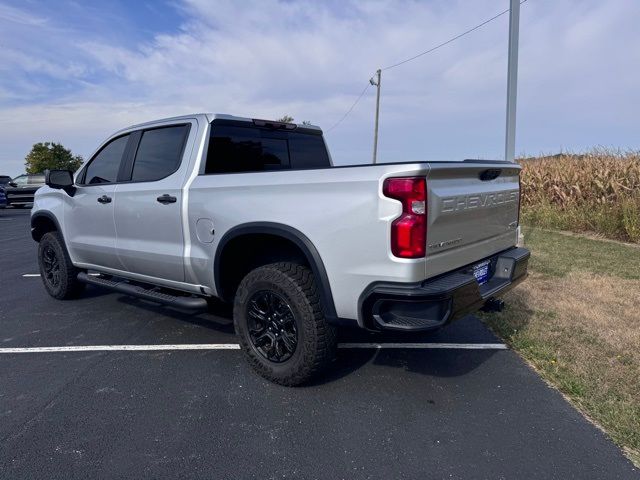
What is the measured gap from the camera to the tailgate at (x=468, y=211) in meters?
2.90

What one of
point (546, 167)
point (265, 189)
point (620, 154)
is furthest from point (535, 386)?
point (546, 167)

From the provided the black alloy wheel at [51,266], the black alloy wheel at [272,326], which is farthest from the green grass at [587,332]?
the black alloy wheel at [51,266]

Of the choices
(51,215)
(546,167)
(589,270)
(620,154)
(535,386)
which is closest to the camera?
(535,386)

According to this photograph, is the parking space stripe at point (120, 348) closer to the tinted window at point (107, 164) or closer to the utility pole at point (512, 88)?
the tinted window at point (107, 164)

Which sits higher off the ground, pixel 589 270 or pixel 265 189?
pixel 265 189

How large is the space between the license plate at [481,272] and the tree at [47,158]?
43566 millimetres

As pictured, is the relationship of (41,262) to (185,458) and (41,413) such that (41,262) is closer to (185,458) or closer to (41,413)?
(41,413)

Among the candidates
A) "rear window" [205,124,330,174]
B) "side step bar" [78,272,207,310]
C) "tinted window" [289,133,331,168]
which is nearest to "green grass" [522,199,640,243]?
"tinted window" [289,133,331,168]

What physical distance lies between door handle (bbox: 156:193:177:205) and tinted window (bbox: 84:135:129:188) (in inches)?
39.6

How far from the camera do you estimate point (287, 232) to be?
322 centimetres

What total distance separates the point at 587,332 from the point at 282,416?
3.03m

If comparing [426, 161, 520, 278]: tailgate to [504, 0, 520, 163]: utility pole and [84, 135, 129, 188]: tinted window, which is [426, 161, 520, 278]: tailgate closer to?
[84, 135, 129, 188]: tinted window

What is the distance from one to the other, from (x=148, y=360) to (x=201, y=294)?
711 millimetres

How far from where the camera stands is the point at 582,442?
2801 millimetres
